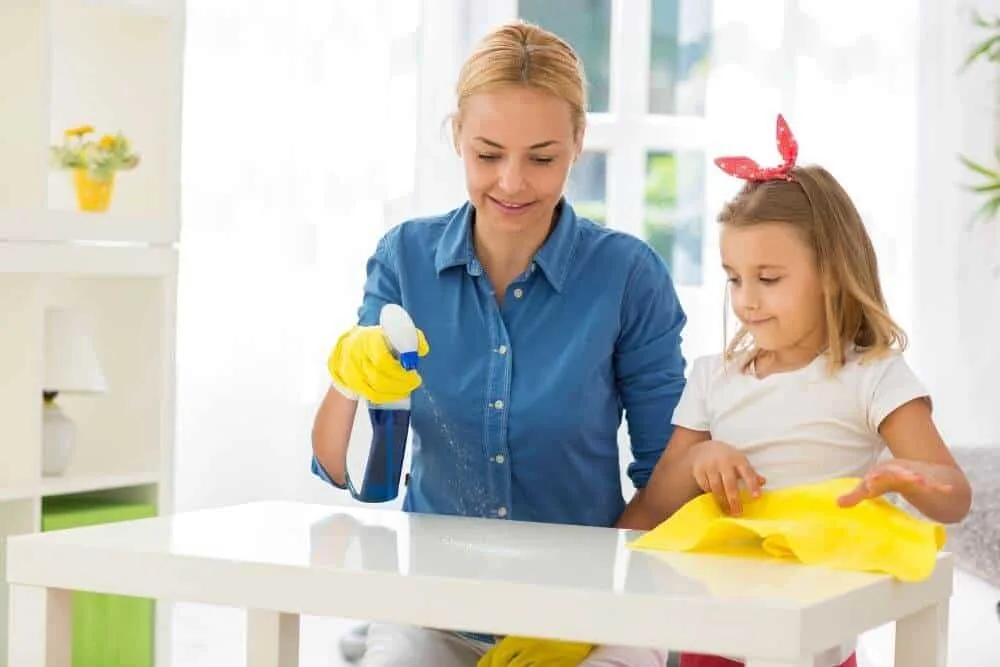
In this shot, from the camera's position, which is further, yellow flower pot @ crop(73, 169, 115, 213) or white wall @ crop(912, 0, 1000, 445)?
white wall @ crop(912, 0, 1000, 445)

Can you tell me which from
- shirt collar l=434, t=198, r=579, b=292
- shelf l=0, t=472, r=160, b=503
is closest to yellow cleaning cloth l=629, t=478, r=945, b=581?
shirt collar l=434, t=198, r=579, b=292

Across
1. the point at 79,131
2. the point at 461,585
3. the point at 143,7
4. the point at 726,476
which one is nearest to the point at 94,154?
the point at 79,131

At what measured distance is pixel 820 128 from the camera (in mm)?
3520

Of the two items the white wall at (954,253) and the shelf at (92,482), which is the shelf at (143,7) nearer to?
the shelf at (92,482)

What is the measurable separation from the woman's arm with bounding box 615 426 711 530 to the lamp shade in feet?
3.57

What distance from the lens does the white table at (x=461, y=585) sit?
109 cm

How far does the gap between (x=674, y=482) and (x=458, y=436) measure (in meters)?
0.32

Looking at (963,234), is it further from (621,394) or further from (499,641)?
(499,641)

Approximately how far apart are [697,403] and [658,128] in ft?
6.99

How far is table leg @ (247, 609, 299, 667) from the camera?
133 centimetres

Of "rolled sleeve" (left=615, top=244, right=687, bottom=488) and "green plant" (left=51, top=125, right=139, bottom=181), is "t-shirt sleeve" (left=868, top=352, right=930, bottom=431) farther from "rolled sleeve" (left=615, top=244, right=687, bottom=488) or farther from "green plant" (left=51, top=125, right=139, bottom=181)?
"green plant" (left=51, top=125, right=139, bottom=181)

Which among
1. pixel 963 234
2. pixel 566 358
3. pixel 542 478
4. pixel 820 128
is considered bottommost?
pixel 542 478

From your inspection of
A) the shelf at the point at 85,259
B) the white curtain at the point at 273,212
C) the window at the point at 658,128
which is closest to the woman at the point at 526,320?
the shelf at the point at 85,259

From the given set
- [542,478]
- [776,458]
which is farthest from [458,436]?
[776,458]
